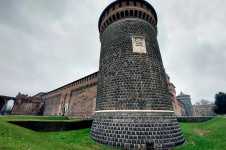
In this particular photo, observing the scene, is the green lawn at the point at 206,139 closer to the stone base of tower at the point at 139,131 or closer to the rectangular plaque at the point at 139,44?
the stone base of tower at the point at 139,131

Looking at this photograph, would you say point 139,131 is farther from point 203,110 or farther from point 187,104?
point 203,110

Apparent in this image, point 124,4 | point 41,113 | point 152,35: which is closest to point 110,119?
point 152,35

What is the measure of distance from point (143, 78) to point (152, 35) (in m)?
5.46

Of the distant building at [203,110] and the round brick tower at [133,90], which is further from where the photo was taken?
the distant building at [203,110]

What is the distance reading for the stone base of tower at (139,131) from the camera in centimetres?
644

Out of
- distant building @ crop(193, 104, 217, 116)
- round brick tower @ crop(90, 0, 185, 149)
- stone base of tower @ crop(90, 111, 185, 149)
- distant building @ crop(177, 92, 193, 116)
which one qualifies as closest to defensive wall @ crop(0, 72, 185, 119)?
round brick tower @ crop(90, 0, 185, 149)

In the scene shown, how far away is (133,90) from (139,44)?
4.39 metres

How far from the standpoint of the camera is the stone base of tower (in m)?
6.44

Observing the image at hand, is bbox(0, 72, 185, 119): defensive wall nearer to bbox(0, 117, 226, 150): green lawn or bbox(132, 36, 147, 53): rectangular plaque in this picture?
bbox(0, 117, 226, 150): green lawn

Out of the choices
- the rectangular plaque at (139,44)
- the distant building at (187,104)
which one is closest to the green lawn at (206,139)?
the rectangular plaque at (139,44)

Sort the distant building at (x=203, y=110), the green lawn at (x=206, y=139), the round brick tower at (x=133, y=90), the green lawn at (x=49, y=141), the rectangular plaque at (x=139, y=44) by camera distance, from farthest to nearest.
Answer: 1. the distant building at (x=203, y=110)
2. the rectangular plaque at (x=139, y=44)
3. the green lawn at (x=206, y=139)
4. the round brick tower at (x=133, y=90)
5. the green lawn at (x=49, y=141)

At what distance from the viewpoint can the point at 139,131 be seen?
6.67 m

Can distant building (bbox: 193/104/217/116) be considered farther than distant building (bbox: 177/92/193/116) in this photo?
Yes

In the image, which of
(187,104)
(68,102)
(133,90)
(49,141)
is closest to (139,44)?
(133,90)
